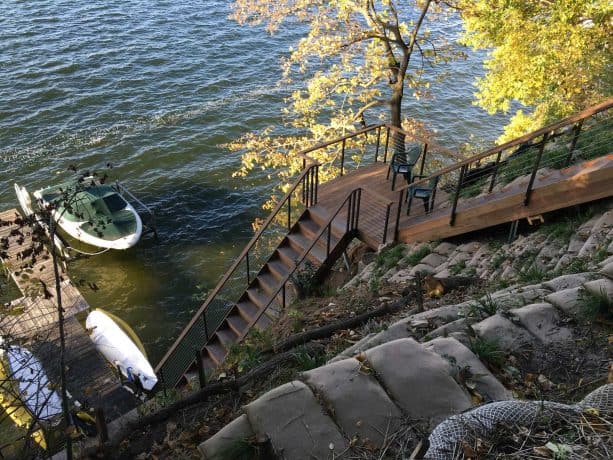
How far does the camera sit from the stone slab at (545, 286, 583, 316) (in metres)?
4.77

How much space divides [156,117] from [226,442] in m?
21.2

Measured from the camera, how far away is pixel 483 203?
7.92m

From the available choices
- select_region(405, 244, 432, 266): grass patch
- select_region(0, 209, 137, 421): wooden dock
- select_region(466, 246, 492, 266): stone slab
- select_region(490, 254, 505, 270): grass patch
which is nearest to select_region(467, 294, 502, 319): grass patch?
select_region(490, 254, 505, 270): grass patch

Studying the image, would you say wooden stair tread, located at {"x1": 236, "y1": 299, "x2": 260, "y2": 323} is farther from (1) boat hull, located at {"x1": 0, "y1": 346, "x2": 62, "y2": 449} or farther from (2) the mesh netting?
(2) the mesh netting

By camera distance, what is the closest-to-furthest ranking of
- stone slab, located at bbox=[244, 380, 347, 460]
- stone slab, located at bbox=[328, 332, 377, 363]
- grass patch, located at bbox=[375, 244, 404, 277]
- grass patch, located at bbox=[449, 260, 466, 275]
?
stone slab, located at bbox=[244, 380, 347, 460] → stone slab, located at bbox=[328, 332, 377, 363] → grass patch, located at bbox=[449, 260, 466, 275] → grass patch, located at bbox=[375, 244, 404, 277]

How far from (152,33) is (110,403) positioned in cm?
Result: 2226

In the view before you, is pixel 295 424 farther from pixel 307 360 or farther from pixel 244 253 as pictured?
pixel 244 253

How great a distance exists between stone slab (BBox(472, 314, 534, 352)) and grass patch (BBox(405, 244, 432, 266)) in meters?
3.58

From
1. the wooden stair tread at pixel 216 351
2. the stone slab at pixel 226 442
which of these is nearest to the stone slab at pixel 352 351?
the stone slab at pixel 226 442

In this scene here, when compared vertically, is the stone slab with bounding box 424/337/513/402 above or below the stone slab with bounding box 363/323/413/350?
above

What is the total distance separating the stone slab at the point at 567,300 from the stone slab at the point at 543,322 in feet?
0.32

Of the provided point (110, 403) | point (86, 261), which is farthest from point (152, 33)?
point (110, 403)

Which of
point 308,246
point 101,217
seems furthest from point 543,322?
point 101,217

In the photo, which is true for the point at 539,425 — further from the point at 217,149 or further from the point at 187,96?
the point at 187,96
